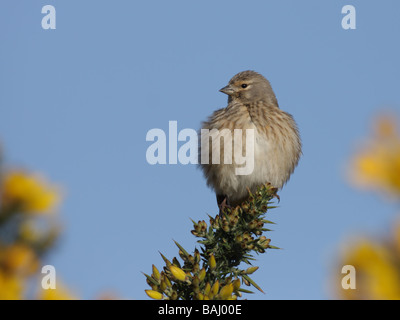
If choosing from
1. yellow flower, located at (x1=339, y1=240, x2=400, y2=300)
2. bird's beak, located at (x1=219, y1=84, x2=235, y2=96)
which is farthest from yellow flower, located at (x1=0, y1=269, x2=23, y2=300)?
bird's beak, located at (x1=219, y1=84, x2=235, y2=96)

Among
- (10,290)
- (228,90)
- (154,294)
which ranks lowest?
(154,294)

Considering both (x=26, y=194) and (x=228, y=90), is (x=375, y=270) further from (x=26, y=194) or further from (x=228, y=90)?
(x=228, y=90)

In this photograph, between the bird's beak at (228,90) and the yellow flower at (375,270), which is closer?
the yellow flower at (375,270)

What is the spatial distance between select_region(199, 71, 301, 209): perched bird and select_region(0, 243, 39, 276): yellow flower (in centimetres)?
395

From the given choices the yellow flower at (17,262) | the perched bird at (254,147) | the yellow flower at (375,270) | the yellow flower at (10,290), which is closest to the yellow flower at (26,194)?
the yellow flower at (17,262)

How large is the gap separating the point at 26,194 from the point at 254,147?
12.0 ft

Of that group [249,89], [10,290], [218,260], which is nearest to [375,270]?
[10,290]

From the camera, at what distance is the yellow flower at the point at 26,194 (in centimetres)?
210

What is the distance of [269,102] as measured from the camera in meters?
6.27

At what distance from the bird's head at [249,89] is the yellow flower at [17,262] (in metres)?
4.76

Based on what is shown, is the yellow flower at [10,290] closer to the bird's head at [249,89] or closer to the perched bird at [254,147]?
the perched bird at [254,147]

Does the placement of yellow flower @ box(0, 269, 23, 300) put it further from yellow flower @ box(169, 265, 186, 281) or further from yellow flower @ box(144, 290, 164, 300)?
yellow flower @ box(169, 265, 186, 281)

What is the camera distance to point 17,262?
1.58 meters
